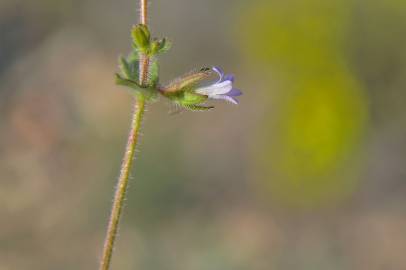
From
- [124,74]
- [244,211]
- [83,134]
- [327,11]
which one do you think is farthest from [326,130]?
[124,74]

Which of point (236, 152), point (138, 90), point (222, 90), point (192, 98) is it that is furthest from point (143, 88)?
point (236, 152)

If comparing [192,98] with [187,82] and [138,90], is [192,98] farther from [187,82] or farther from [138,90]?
[138,90]

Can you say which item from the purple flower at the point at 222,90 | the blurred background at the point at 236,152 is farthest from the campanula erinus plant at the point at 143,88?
the blurred background at the point at 236,152

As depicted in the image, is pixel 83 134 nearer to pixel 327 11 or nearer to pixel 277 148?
pixel 277 148

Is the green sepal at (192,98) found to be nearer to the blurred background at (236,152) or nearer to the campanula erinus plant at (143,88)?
the campanula erinus plant at (143,88)

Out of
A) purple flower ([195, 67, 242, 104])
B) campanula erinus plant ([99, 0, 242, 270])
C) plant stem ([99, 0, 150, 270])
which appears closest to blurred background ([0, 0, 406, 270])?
purple flower ([195, 67, 242, 104])

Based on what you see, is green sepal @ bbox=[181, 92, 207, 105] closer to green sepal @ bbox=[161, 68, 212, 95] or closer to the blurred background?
green sepal @ bbox=[161, 68, 212, 95]

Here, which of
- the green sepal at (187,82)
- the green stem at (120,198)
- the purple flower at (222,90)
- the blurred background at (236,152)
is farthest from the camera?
the blurred background at (236,152)
